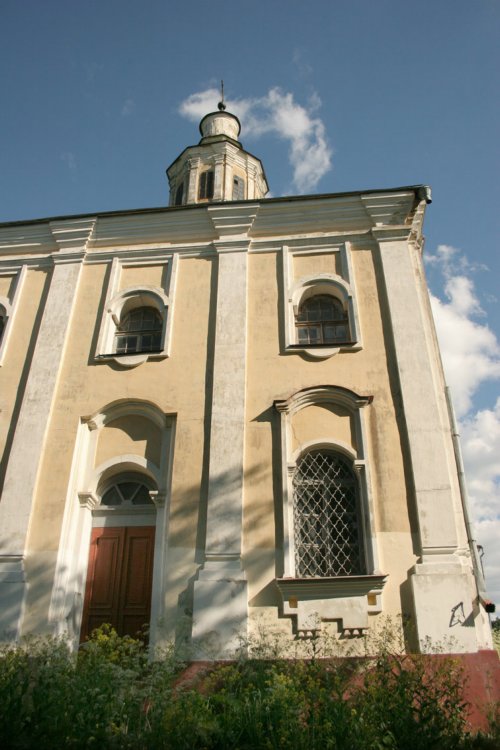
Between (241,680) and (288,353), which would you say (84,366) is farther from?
(241,680)

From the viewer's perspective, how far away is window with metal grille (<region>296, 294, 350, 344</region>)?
10.9 metres

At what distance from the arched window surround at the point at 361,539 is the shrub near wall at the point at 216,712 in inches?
46.6

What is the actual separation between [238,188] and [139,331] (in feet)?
34.1

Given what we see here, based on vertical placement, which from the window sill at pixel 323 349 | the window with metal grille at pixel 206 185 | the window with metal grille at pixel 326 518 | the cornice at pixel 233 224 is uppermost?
the window with metal grille at pixel 206 185

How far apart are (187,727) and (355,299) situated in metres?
7.49

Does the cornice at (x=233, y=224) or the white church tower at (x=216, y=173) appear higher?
the white church tower at (x=216, y=173)

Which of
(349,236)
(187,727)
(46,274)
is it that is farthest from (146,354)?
(187,727)

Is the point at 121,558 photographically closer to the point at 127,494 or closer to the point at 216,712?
the point at 127,494

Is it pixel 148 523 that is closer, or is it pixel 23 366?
pixel 148 523

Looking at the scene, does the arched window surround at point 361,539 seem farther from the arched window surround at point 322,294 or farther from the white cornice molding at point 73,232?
the white cornice molding at point 73,232

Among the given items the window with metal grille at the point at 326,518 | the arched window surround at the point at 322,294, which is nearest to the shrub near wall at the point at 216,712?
the window with metal grille at the point at 326,518

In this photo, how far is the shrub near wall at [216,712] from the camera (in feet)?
16.6

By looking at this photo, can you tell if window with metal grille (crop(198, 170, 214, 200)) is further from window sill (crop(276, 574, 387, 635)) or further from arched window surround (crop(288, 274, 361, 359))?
window sill (crop(276, 574, 387, 635))

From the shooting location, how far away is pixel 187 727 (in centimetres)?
539
